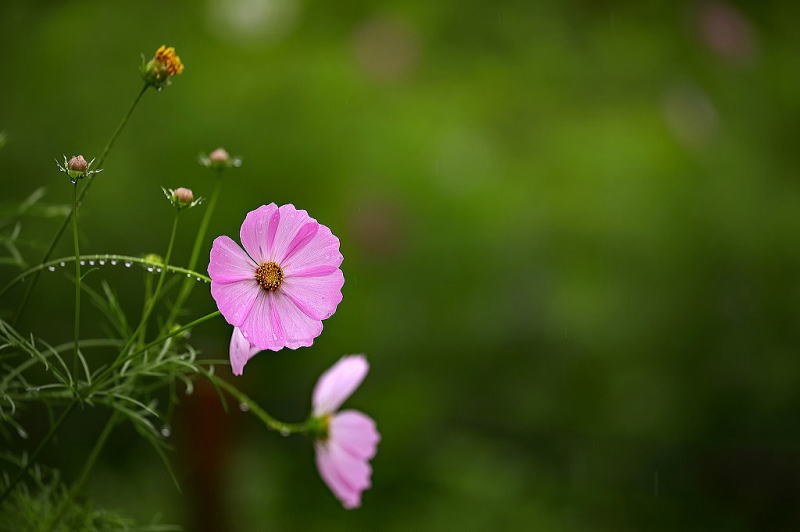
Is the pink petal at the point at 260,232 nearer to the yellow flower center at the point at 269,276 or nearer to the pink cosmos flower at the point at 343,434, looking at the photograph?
the yellow flower center at the point at 269,276

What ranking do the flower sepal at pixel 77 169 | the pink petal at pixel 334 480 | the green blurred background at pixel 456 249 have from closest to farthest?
1. the flower sepal at pixel 77 169
2. the pink petal at pixel 334 480
3. the green blurred background at pixel 456 249

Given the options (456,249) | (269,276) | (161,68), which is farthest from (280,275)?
(456,249)

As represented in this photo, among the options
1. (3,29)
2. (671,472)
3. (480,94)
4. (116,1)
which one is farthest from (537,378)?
(3,29)

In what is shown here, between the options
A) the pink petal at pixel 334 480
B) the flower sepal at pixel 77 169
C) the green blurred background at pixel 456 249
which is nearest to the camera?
the flower sepal at pixel 77 169

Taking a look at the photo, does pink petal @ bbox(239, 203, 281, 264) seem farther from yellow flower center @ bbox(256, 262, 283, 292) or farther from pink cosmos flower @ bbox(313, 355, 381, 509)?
pink cosmos flower @ bbox(313, 355, 381, 509)

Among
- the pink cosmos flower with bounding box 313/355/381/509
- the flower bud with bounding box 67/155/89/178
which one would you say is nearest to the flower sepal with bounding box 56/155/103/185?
the flower bud with bounding box 67/155/89/178

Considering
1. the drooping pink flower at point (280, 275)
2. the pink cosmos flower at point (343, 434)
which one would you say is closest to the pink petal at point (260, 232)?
the drooping pink flower at point (280, 275)

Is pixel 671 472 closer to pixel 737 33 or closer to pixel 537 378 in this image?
pixel 537 378
